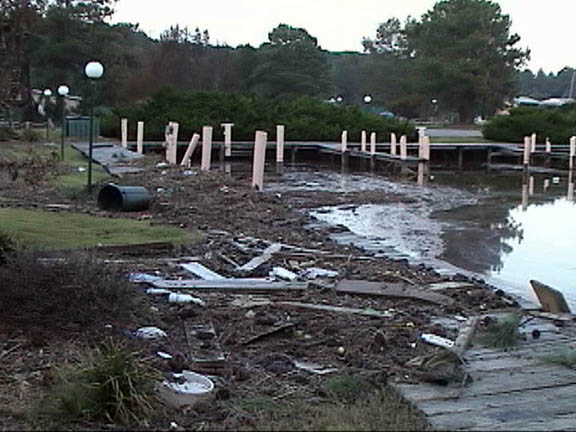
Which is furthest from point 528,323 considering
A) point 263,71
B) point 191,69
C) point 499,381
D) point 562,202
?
point 263,71

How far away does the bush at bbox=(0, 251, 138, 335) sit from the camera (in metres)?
6.70

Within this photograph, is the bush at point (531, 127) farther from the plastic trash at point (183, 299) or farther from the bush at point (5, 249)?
the bush at point (5, 249)

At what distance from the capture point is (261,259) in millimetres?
11250

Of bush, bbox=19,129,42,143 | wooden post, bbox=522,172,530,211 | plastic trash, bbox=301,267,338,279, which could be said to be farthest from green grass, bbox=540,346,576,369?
bush, bbox=19,129,42,143

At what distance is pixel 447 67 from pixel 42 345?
70.8 meters

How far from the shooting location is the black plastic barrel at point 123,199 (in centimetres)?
1656

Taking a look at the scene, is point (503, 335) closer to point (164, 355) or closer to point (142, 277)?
point (164, 355)

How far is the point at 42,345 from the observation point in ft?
20.8

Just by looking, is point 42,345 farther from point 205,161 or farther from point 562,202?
point 205,161

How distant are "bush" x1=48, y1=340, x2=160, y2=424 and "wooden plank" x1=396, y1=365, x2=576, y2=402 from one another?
159 cm

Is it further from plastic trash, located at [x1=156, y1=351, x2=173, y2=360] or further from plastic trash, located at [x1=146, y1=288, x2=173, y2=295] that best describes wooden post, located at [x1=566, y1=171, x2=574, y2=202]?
plastic trash, located at [x1=156, y1=351, x2=173, y2=360]

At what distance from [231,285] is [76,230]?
495 centimetres

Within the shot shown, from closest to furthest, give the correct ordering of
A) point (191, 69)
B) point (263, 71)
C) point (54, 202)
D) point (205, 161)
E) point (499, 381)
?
point (499, 381), point (54, 202), point (205, 161), point (191, 69), point (263, 71)

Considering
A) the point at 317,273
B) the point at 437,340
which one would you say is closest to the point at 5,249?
the point at 437,340
